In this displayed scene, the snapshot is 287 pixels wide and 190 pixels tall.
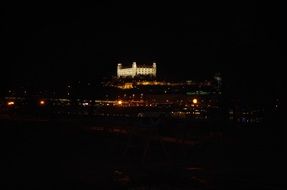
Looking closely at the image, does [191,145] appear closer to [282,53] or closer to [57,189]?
[57,189]

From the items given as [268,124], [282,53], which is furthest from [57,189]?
[282,53]

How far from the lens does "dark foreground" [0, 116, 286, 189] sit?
13.9 m

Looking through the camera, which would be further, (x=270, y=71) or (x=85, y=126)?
(x=270, y=71)

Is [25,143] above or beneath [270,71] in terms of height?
beneath

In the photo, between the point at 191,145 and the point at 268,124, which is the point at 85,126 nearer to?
the point at 191,145

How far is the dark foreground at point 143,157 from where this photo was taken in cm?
1395

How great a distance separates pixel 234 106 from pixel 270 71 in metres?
6.92

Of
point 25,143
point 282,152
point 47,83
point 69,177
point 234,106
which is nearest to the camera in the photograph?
point 69,177

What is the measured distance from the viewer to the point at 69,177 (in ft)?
48.1

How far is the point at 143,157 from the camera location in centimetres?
1683

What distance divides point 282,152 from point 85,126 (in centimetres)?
988

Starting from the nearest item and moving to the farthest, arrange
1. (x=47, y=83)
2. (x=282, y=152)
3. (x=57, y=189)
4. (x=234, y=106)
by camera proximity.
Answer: (x=57, y=189)
(x=282, y=152)
(x=234, y=106)
(x=47, y=83)

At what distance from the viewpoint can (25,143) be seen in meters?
A: 22.6

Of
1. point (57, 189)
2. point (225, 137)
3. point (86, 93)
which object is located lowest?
point (57, 189)
